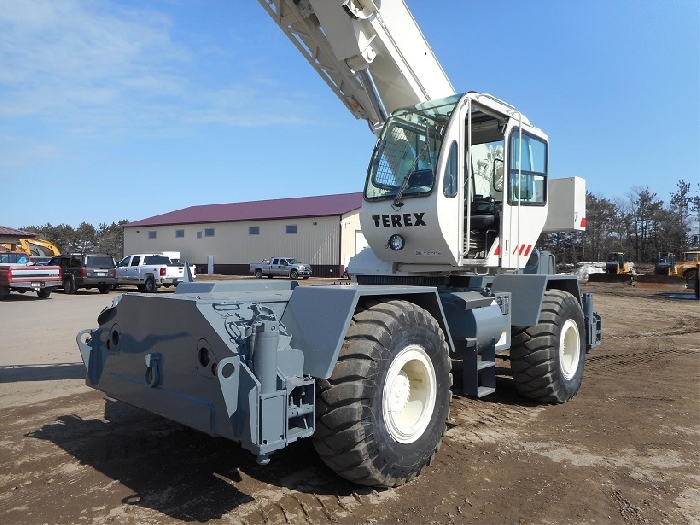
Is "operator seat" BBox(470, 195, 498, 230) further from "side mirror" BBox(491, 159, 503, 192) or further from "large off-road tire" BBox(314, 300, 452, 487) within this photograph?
"large off-road tire" BBox(314, 300, 452, 487)

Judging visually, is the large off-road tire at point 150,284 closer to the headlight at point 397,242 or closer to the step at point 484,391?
the headlight at point 397,242

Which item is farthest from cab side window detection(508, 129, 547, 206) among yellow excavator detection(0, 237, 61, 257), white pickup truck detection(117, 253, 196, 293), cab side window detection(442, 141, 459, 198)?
yellow excavator detection(0, 237, 61, 257)

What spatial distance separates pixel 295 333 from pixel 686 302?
76.7 feet

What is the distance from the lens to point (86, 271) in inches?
974

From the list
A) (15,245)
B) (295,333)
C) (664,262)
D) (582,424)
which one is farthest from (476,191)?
(664,262)

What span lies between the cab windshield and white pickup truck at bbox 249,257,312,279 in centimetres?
3041

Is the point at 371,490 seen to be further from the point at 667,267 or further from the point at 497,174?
the point at 667,267

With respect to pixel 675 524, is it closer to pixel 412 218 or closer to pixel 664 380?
pixel 412 218

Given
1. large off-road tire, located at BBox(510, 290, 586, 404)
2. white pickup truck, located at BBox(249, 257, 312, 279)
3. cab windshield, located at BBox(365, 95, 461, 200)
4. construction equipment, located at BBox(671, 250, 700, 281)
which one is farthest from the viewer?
white pickup truck, located at BBox(249, 257, 312, 279)

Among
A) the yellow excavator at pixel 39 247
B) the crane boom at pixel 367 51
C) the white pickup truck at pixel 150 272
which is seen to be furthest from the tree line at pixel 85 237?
the crane boom at pixel 367 51

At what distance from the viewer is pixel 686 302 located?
22125 mm

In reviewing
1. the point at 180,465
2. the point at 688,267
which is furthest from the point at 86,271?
the point at 688,267

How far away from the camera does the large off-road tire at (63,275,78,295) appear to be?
25.2 m

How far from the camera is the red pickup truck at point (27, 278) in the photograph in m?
21.3
